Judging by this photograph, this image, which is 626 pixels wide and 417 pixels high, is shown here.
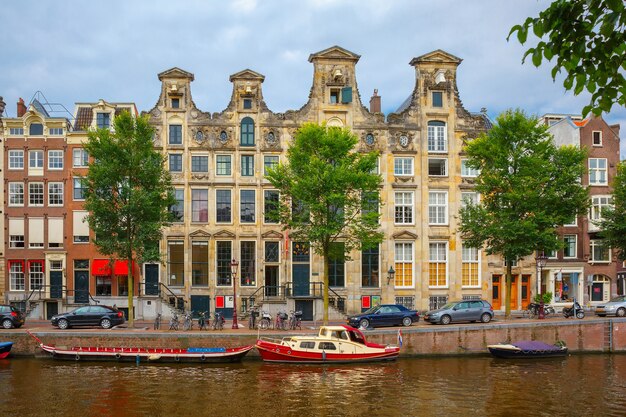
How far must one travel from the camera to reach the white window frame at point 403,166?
1890 inches

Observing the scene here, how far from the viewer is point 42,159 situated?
47.2 metres

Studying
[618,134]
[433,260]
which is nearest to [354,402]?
[433,260]

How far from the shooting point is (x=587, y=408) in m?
25.7

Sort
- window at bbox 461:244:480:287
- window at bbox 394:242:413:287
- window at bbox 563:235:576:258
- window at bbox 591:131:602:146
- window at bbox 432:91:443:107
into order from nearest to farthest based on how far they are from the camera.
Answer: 1. window at bbox 394:242:413:287
2. window at bbox 461:244:480:287
3. window at bbox 432:91:443:107
4. window at bbox 563:235:576:258
5. window at bbox 591:131:602:146

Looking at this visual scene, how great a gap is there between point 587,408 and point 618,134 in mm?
34936

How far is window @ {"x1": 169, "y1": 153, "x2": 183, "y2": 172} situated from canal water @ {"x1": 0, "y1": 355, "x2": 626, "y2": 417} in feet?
54.1

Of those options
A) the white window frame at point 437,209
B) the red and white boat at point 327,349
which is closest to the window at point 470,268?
the white window frame at point 437,209

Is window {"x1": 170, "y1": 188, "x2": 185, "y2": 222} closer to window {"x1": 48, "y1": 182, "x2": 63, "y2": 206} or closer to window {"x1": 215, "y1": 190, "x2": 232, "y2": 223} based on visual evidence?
window {"x1": 215, "y1": 190, "x2": 232, "y2": 223}

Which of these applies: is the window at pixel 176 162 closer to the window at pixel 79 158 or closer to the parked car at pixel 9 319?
the window at pixel 79 158

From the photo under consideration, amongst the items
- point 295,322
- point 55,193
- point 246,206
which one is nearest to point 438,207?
point 246,206

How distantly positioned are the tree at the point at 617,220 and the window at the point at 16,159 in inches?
1604

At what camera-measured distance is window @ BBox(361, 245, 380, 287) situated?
47281 millimetres

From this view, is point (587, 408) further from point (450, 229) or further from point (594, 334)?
point (450, 229)

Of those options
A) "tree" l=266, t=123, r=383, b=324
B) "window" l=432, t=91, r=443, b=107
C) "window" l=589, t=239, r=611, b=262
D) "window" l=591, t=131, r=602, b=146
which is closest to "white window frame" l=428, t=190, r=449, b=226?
"window" l=432, t=91, r=443, b=107
